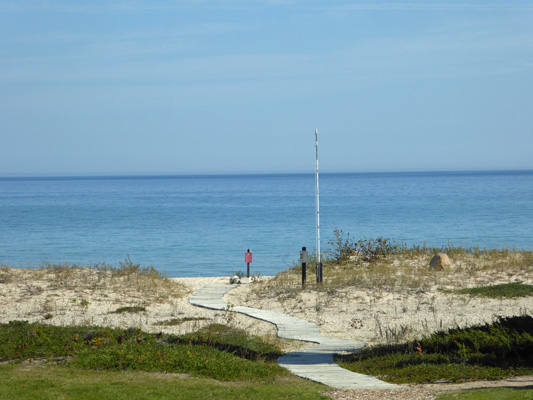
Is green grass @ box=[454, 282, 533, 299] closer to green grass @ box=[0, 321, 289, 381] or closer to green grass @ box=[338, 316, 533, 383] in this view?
green grass @ box=[338, 316, 533, 383]

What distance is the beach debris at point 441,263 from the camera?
893 inches

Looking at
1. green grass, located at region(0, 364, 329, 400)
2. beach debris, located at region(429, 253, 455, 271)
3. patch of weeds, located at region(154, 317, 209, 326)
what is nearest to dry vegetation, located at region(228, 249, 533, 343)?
beach debris, located at region(429, 253, 455, 271)

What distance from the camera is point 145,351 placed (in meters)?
10.6

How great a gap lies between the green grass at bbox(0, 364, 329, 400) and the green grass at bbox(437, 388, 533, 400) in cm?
176

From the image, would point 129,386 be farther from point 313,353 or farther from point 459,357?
point 459,357

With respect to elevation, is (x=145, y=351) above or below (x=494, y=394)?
below

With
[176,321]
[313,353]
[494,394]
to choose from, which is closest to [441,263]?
[176,321]

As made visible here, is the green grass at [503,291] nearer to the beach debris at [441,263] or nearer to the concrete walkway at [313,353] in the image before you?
the beach debris at [441,263]

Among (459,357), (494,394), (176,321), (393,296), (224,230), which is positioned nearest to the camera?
(494,394)

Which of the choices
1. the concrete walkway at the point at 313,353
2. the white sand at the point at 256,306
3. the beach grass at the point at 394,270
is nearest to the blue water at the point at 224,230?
the beach grass at the point at 394,270

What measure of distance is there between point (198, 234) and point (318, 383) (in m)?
43.1

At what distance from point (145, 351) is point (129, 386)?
189 centimetres

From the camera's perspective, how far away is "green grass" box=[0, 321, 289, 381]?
9.91m

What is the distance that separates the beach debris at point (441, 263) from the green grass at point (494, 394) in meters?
14.6
